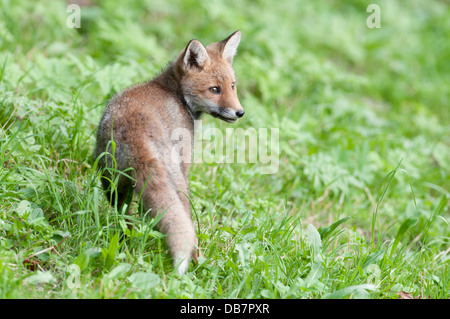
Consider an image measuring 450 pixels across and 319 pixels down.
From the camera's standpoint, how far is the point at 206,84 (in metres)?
4.78

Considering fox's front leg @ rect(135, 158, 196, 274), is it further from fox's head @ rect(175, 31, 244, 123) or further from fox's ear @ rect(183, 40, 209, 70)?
fox's ear @ rect(183, 40, 209, 70)

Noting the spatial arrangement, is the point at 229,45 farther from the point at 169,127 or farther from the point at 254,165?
the point at 254,165

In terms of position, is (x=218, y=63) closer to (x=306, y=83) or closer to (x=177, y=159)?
(x=177, y=159)

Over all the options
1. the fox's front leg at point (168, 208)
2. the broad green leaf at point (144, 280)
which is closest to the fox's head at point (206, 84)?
the fox's front leg at point (168, 208)

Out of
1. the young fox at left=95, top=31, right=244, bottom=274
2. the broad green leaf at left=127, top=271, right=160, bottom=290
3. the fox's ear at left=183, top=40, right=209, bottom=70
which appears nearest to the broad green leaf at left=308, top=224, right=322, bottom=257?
the young fox at left=95, top=31, right=244, bottom=274

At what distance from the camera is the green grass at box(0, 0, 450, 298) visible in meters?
3.67

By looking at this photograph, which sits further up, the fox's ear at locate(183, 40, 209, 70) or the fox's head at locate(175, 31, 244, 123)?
the fox's ear at locate(183, 40, 209, 70)

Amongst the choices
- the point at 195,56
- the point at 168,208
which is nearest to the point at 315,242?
the point at 168,208

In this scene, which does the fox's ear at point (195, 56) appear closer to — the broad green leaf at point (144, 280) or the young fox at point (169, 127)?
the young fox at point (169, 127)

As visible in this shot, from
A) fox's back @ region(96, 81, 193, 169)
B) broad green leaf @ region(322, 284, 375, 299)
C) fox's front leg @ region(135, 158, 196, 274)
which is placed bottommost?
broad green leaf @ region(322, 284, 375, 299)

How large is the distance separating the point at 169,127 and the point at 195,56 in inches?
37.6

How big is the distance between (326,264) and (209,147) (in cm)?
235

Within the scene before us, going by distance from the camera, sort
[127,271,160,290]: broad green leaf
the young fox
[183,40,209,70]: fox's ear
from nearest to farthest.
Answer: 1. [127,271,160,290]: broad green leaf
2. the young fox
3. [183,40,209,70]: fox's ear
